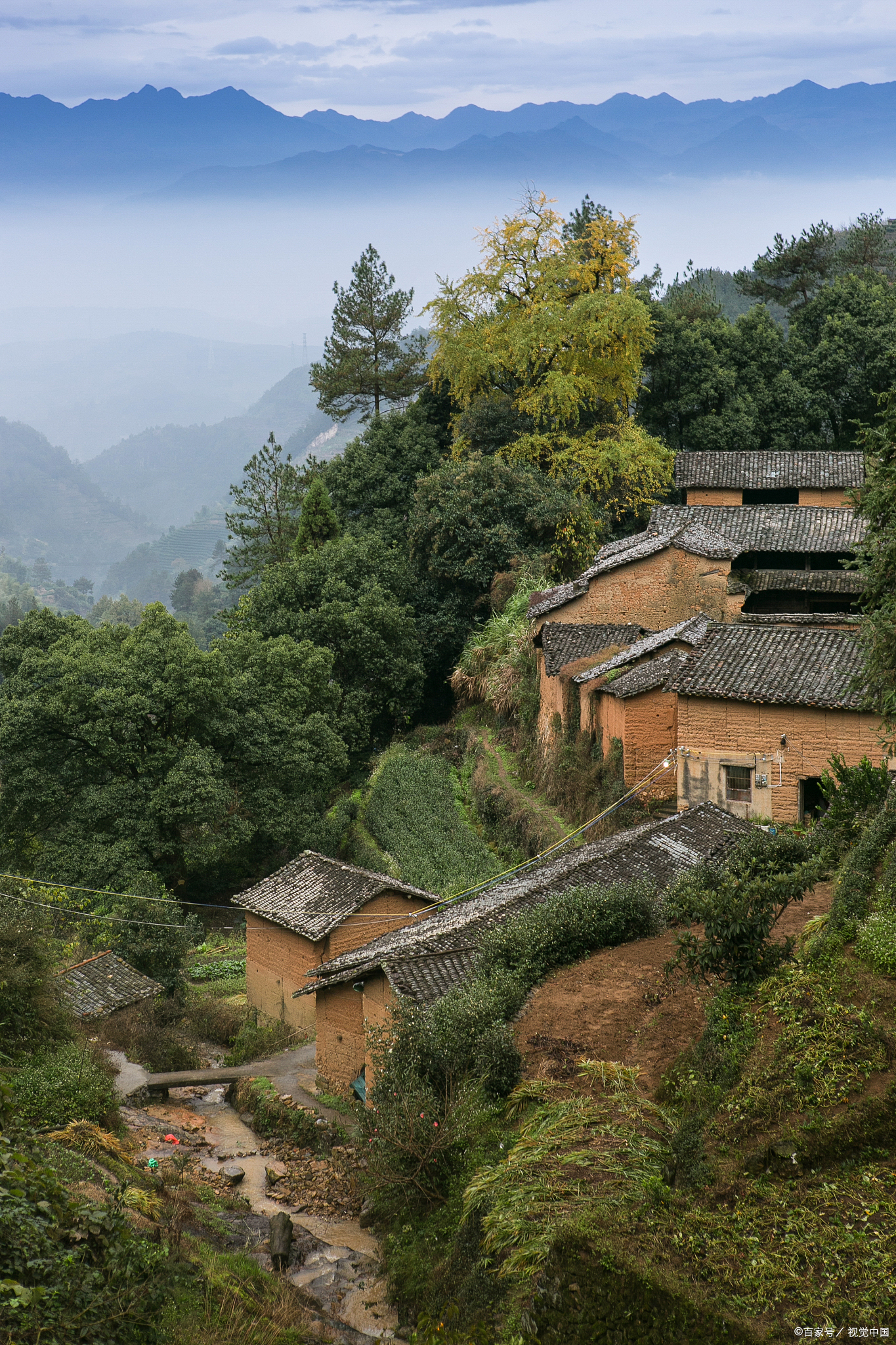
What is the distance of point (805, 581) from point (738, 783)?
1340 cm

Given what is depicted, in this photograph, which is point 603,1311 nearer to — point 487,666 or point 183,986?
point 183,986

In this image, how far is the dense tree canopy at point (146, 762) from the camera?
29.9 metres

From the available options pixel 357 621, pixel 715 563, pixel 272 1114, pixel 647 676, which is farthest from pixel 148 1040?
pixel 357 621

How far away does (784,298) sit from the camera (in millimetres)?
56156

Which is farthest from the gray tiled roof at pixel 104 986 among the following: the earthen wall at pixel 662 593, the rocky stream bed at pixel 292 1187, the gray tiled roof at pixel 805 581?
the gray tiled roof at pixel 805 581

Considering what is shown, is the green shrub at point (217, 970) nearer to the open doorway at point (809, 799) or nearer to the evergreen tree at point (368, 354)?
the open doorway at point (809, 799)

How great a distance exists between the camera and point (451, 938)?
17312mm

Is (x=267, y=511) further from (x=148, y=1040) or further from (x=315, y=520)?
(x=148, y=1040)

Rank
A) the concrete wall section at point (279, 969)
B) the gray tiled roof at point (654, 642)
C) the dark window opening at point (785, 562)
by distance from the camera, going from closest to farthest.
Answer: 1. the concrete wall section at point (279, 969)
2. the gray tiled roof at point (654, 642)
3. the dark window opening at point (785, 562)

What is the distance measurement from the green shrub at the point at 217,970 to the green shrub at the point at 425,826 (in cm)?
533

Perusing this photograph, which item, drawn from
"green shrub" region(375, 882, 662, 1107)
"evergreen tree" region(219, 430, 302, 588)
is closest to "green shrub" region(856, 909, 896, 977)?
"green shrub" region(375, 882, 662, 1107)

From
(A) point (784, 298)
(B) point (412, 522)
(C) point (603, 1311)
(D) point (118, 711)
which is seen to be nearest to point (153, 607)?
(D) point (118, 711)

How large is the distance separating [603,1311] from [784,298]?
183 ft

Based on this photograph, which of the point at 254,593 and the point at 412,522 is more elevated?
the point at 412,522
